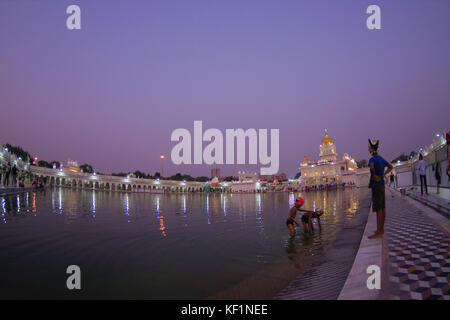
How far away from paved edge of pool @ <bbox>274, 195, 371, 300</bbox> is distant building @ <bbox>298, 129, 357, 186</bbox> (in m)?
86.7

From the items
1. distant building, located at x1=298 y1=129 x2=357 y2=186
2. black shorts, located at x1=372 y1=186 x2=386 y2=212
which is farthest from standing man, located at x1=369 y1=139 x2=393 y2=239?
distant building, located at x1=298 y1=129 x2=357 y2=186

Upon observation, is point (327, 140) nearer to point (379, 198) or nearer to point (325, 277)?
point (379, 198)

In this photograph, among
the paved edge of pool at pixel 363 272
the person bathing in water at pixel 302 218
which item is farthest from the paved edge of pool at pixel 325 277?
the person bathing in water at pixel 302 218

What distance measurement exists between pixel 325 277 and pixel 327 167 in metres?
106

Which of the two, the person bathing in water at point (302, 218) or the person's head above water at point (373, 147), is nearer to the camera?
the person's head above water at point (373, 147)

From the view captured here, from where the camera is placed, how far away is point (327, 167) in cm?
10150

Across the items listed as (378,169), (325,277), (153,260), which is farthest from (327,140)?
(153,260)

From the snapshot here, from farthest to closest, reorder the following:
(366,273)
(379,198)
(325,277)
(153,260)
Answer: (379,198)
(153,260)
(325,277)
(366,273)

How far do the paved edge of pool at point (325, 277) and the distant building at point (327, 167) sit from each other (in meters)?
86.7

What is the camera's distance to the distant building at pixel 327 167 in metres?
95.5

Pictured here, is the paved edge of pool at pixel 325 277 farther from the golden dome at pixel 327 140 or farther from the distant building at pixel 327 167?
the golden dome at pixel 327 140

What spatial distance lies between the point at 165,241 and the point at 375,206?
16.9 ft

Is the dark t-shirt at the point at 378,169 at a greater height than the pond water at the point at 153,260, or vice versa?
the dark t-shirt at the point at 378,169
